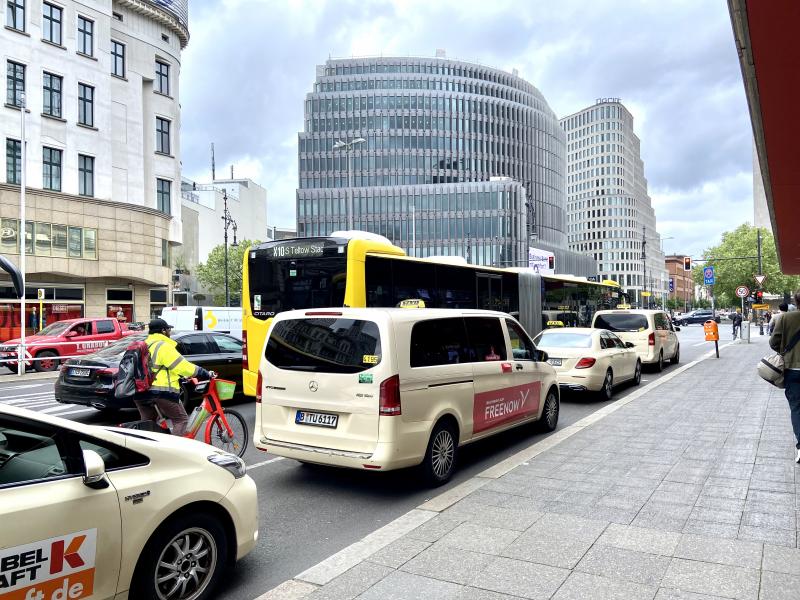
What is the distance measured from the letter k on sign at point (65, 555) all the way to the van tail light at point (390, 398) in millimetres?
3037

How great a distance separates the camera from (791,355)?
661 centimetres

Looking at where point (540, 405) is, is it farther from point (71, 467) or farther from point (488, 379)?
point (71, 467)

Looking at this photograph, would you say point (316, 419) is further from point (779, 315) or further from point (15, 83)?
point (15, 83)

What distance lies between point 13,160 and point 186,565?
32627mm

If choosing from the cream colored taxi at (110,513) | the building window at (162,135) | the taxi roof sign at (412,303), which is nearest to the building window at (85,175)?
the building window at (162,135)

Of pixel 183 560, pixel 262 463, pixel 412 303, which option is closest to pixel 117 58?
pixel 412 303

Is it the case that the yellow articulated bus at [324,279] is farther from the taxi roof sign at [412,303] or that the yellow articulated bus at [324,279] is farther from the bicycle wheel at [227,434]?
the bicycle wheel at [227,434]

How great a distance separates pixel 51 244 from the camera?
30906 mm

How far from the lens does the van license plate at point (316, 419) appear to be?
19.6 feet

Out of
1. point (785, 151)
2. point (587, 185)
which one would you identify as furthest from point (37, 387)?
point (587, 185)

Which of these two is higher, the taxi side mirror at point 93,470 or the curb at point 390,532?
the taxi side mirror at point 93,470

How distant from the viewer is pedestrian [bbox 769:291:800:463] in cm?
657

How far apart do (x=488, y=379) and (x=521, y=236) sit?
85.1 meters

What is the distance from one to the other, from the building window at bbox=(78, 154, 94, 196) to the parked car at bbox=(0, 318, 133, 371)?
12856 mm
